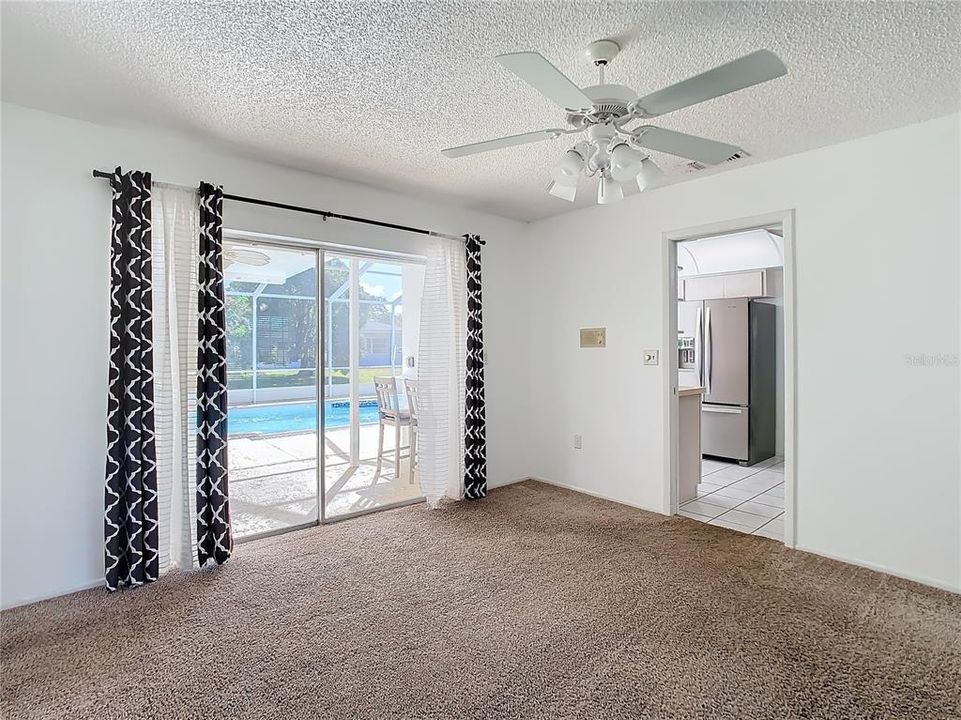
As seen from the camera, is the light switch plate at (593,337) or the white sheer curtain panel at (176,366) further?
the light switch plate at (593,337)

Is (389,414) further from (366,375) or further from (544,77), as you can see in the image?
(544,77)

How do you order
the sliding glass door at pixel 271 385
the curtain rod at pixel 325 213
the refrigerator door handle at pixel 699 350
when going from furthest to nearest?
the refrigerator door handle at pixel 699 350
the sliding glass door at pixel 271 385
the curtain rod at pixel 325 213

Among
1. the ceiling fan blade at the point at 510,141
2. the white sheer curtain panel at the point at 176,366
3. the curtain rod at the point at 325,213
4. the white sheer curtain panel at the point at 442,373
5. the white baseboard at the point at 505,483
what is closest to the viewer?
the ceiling fan blade at the point at 510,141

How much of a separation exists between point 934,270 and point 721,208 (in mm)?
1266

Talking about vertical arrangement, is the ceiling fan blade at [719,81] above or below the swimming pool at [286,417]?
above

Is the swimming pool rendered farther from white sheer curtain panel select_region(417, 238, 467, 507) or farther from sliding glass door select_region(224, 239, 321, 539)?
white sheer curtain panel select_region(417, 238, 467, 507)

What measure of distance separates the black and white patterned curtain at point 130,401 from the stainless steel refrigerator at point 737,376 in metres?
4.92

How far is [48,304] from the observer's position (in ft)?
8.82

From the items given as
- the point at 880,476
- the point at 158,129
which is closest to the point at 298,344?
the point at 158,129

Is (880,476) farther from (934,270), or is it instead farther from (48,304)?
(48,304)

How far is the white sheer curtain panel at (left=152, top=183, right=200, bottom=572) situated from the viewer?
294 cm

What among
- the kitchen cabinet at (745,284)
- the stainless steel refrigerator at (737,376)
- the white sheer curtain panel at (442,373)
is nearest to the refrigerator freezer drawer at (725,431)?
the stainless steel refrigerator at (737,376)

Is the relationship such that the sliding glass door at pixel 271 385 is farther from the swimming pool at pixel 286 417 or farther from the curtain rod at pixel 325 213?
the curtain rod at pixel 325 213

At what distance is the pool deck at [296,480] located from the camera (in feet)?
11.7
